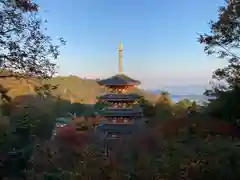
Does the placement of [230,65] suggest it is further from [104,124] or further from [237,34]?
[104,124]

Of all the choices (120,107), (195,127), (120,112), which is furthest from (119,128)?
(195,127)

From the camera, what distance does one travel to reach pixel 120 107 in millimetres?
13195

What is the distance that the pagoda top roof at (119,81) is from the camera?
13.1 metres

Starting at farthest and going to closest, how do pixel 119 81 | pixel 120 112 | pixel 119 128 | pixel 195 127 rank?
pixel 119 81 < pixel 120 112 < pixel 119 128 < pixel 195 127

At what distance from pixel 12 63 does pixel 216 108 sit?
363 inches

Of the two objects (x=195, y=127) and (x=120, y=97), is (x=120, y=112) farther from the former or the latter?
(x=195, y=127)

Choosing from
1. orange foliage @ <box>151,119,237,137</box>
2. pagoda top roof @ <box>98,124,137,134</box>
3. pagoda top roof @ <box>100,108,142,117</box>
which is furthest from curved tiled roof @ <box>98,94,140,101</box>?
orange foliage @ <box>151,119,237,137</box>

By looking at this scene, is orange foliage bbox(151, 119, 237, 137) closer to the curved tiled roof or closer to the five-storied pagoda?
the five-storied pagoda

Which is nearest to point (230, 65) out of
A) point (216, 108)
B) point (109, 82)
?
point (216, 108)

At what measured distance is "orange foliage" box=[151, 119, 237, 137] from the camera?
9.66m

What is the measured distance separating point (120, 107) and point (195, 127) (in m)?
3.81

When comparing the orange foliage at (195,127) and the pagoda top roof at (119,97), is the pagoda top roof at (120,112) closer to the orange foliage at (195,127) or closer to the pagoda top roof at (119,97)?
the pagoda top roof at (119,97)

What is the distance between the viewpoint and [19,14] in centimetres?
291

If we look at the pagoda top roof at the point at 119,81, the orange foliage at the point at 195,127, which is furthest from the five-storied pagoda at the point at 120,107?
the orange foliage at the point at 195,127
